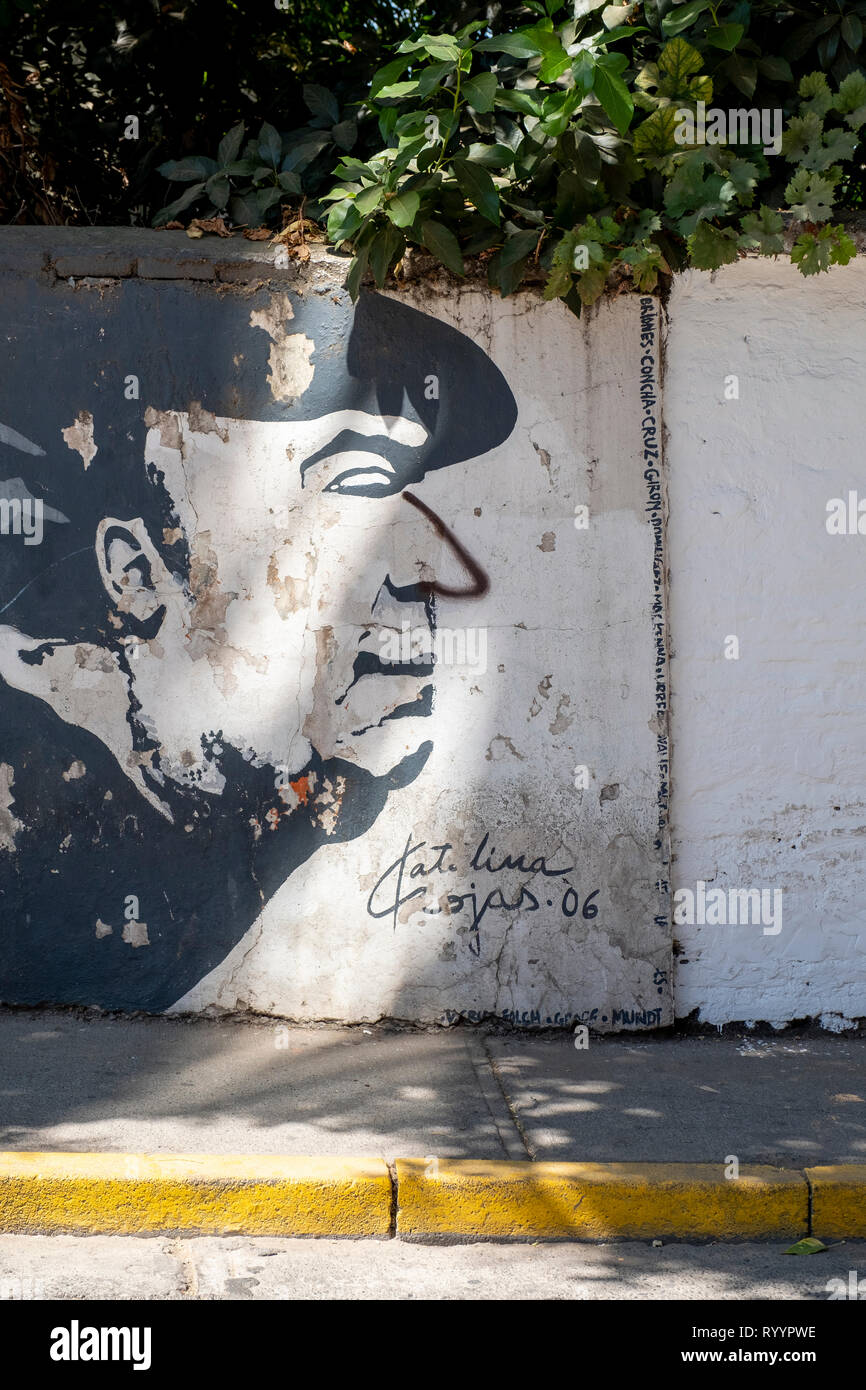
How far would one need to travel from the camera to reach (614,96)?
153 inches

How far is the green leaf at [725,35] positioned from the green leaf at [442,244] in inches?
42.6

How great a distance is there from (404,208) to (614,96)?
77 centimetres

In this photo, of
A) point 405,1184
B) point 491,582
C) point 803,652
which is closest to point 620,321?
point 491,582

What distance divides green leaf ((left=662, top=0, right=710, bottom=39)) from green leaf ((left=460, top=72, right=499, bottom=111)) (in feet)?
2.16

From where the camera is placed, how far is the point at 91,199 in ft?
18.5

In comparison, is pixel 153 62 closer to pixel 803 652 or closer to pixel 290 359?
pixel 290 359

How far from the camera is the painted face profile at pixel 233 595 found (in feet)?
15.0

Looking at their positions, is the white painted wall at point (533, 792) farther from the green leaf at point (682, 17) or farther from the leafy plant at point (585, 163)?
the green leaf at point (682, 17)

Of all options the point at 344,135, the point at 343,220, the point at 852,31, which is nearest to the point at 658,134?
the point at 852,31

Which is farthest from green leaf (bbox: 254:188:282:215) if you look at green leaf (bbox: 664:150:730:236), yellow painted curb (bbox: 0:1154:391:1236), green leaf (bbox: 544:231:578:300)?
yellow painted curb (bbox: 0:1154:391:1236)

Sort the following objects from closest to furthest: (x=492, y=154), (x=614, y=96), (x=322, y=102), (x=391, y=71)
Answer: (x=614, y=96) → (x=391, y=71) → (x=492, y=154) → (x=322, y=102)

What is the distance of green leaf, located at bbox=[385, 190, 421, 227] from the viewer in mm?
4062
